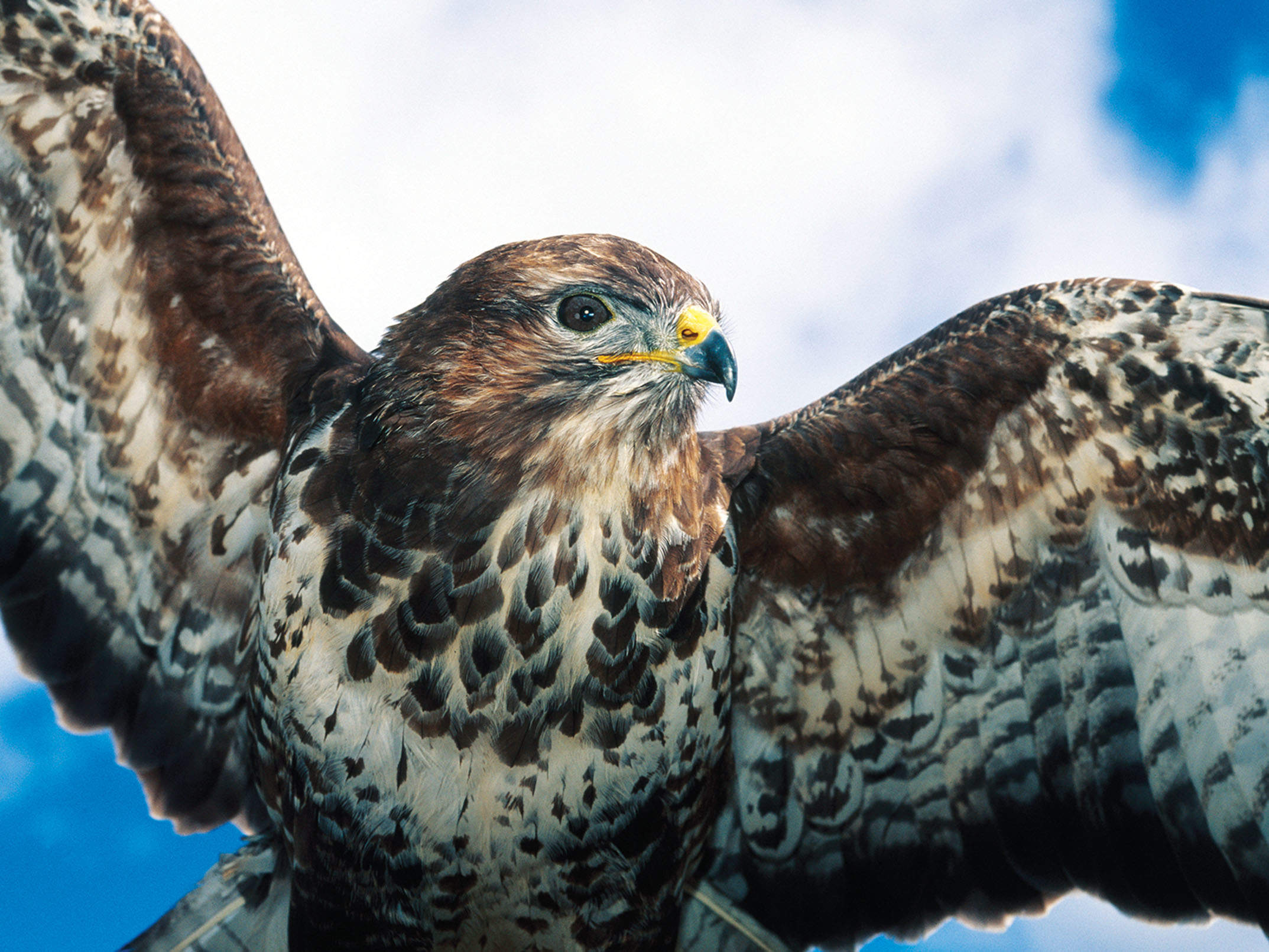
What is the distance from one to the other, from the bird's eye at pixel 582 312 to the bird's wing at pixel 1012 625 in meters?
0.78

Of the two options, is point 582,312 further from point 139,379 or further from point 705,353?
point 139,379

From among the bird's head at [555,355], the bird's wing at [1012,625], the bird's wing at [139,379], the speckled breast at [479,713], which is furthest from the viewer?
the bird's wing at [139,379]

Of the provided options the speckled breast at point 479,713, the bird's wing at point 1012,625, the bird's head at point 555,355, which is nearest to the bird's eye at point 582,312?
the bird's head at point 555,355

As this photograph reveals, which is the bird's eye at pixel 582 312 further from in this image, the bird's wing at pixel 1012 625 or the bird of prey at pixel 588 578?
the bird's wing at pixel 1012 625

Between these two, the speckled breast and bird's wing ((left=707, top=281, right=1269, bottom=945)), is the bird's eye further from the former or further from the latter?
bird's wing ((left=707, top=281, right=1269, bottom=945))

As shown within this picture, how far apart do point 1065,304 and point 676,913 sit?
8.14 ft

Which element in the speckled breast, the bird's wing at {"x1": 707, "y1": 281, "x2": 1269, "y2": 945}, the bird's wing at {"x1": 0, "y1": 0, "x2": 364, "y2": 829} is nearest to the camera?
the speckled breast

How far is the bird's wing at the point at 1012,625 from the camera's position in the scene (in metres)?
3.90

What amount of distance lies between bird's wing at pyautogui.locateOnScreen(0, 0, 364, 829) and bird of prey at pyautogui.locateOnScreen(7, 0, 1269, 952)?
0.05 feet

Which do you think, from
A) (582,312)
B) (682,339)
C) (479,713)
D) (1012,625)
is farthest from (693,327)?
(1012,625)

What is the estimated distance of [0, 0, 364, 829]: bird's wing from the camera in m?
4.03

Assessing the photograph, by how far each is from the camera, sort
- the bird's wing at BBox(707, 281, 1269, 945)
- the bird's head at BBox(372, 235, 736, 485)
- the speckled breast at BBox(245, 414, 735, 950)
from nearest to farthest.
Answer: the speckled breast at BBox(245, 414, 735, 950) → the bird's head at BBox(372, 235, 736, 485) → the bird's wing at BBox(707, 281, 1269, 945)

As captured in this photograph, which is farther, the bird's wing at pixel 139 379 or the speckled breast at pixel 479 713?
the bird's wing at pixel 139 379

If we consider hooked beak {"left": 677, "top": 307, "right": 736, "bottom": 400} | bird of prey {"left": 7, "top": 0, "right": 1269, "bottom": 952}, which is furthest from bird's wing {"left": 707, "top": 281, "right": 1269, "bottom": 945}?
hooked beak {"left": 677, "top": 307, "right": 736, "bottom": 400}
